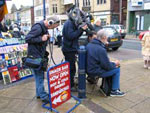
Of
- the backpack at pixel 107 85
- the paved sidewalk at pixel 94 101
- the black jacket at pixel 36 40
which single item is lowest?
the paved sidewalk at pixel 94 101

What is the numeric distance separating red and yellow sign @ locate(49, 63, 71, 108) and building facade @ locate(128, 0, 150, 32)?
877 inches

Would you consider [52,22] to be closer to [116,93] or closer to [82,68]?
[82,68]

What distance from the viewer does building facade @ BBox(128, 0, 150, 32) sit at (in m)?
22.9

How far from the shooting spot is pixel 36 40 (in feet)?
10.6

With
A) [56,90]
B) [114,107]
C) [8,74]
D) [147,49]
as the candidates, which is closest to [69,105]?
[56,90]

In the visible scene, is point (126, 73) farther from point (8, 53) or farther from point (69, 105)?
point (8, 53)

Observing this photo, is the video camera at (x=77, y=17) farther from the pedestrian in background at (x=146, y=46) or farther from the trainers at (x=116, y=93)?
the pedestrian in background at (x=146, y=46)

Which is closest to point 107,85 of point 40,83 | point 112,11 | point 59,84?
point 59,84

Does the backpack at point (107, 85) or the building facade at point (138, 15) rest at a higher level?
the building facade at point (138, 15)

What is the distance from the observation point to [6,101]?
3721 mm

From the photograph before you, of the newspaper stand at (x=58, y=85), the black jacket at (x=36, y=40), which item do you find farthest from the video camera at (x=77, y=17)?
the newspaper stand at (x=58, y=85)

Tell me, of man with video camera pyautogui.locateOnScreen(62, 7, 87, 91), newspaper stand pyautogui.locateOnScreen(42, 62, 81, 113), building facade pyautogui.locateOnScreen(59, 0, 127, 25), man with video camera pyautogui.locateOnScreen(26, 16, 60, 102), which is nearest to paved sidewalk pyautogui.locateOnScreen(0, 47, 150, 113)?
newspaper stand pyautogui.locateOnScreen(42, 62, 81, 113)

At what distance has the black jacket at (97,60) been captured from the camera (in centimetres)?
356

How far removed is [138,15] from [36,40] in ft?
80.2
